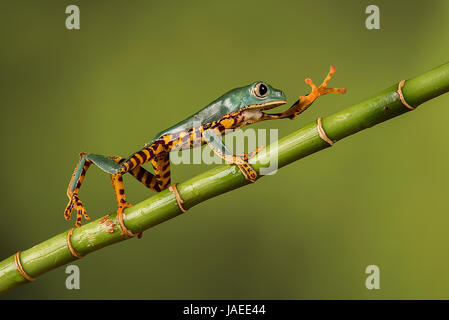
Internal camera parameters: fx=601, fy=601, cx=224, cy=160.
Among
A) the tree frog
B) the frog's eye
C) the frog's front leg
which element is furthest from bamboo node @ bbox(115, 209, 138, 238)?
the frog's eye

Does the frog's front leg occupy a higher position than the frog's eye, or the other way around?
the frog's eye

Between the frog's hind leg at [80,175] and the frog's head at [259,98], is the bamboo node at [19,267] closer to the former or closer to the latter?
the frog's hind leg at [80,175]

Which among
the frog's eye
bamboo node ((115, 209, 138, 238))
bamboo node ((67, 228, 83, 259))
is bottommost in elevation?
bamboo node ((67, 228, 83, 259))

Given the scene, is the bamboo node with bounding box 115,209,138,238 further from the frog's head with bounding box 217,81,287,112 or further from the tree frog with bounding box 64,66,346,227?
the frog's head with bounding box 217,81,287,112

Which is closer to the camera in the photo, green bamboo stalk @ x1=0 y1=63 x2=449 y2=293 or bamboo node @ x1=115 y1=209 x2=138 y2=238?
green bamboo stalk @ x1=0 y1=63 x2=449 y2=293

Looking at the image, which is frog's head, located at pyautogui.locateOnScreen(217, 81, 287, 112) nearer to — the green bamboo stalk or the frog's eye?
the frog's eye

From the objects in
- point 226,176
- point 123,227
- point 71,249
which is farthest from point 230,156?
point 71,249

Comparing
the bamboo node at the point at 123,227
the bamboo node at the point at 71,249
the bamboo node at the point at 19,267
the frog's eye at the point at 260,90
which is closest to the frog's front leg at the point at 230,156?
the frog's eye at the point at 260,90
